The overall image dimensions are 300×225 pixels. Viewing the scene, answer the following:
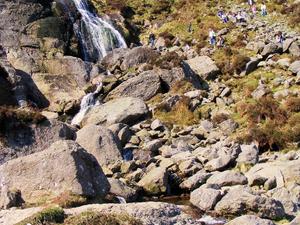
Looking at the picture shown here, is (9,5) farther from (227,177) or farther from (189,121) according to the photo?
(227,177)

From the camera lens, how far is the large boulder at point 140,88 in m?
39.5

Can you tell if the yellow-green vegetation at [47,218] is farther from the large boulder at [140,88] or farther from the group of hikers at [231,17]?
the group of hikers at [231,17]

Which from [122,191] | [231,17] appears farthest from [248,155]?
[231,17]

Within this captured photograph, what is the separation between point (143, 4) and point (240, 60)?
77.4 ft

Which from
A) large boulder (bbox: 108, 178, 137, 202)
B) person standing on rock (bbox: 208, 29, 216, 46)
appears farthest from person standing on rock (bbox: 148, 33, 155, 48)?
large boulder (bbox: 108, 178, 137, 202)

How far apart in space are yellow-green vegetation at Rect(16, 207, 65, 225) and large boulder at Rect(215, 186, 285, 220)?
6.72 m

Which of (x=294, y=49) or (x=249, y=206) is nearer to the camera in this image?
(x=249, y=206)

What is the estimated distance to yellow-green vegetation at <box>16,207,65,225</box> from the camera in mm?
12898

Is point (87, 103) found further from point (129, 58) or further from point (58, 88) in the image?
point (129, 58)

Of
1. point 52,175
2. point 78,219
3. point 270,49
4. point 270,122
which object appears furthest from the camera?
point 270,49

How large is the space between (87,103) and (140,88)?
413cm

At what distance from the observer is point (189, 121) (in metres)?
35.5

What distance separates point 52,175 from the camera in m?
17.6

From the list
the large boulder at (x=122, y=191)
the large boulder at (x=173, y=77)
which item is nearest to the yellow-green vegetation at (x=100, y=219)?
the large boulder at (x=122, y=191)
